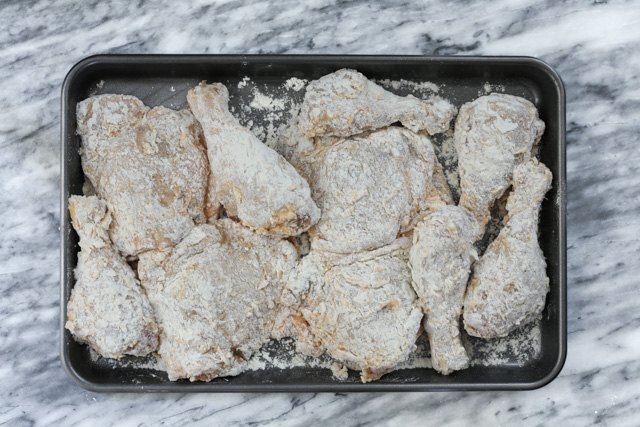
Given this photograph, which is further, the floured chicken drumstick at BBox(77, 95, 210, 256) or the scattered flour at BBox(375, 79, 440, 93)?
the scattered flour at BBox(375, 79, 440, 93)

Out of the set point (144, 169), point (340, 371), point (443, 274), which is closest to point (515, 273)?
point (443, 274)

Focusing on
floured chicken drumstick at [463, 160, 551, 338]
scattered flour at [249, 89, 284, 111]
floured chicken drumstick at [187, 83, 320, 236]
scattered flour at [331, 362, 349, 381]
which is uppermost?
scattered flour at [249, 89, 284, 111]

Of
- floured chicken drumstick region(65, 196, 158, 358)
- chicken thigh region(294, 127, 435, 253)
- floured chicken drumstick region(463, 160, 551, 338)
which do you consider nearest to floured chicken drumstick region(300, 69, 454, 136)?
chicken thigh region(294, 127, 435, 253)

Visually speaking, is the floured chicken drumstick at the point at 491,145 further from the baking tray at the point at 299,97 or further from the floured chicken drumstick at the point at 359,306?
the floured chicken drumstick at the point at 359,306

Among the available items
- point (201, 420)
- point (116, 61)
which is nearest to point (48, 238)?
point (116, 61)

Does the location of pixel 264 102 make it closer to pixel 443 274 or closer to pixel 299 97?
pixel 299 97

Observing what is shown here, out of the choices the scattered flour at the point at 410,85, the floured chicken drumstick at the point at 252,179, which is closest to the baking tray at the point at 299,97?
the scattered flour at the point at 410,85

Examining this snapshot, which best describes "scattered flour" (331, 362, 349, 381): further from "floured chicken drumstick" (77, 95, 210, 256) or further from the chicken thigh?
"floured chicken drumstick" (77, 95, 210, 256)
